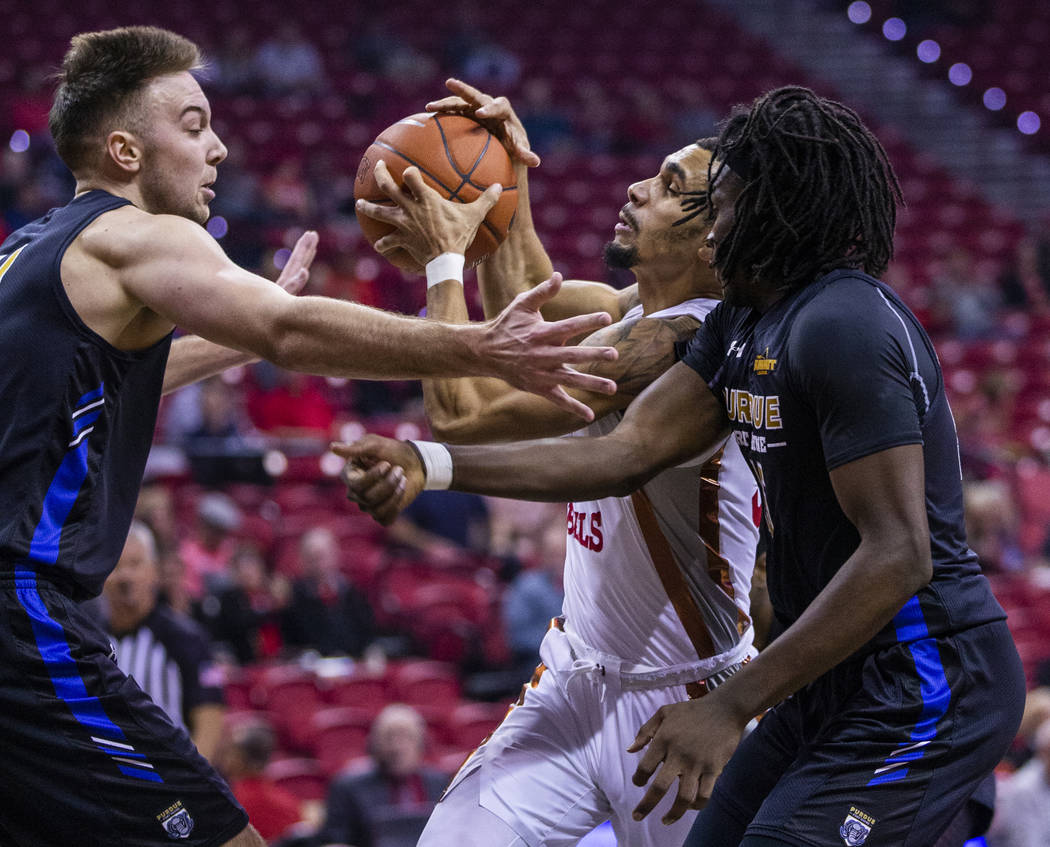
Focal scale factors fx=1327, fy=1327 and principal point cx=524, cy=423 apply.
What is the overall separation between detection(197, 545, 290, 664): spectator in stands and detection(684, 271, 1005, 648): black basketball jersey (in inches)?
199

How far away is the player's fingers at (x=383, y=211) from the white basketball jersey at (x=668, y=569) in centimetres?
74

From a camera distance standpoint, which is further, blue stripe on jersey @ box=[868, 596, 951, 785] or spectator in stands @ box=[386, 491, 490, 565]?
spectator in stands @ box=[386, 491, 490, 565]

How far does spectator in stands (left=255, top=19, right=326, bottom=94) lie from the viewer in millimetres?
14953

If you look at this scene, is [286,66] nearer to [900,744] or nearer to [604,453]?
[604,453]

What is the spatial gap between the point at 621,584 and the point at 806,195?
1.24m

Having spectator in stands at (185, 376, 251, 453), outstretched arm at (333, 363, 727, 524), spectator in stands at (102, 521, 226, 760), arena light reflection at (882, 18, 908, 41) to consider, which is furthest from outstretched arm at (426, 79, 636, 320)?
arena light reflection at (882, 18, 908, 41)

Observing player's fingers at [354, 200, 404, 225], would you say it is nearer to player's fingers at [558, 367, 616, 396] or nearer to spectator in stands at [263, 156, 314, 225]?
player's fingers at [558, 367, 616, 396]

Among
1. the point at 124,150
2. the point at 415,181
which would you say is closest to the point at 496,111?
the point at 415,181

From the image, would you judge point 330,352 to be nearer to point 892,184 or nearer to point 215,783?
point 215,783

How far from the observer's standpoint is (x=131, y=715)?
2.87m

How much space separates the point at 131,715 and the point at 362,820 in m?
3.29

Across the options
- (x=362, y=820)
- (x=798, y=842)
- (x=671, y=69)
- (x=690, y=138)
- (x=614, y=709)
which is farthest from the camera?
(x=671, y=69)

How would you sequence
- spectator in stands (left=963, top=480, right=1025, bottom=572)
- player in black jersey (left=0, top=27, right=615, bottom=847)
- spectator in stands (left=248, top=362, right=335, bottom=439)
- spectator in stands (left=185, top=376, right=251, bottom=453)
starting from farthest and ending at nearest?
spectator in stands (left=248, top=362, right=335, bottom=439) → spectator in stands (left=963, top=480, right=1025, bottom=572) → spectator in stands (left=185, top=376, right=251, bottom=453) → player in black jersey (left=0, top=27, right=615, bottom=847)

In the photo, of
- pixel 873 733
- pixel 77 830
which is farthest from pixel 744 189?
pixel 77 830
